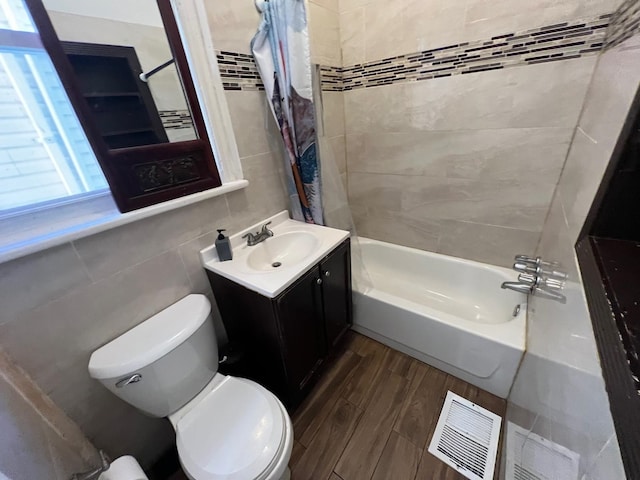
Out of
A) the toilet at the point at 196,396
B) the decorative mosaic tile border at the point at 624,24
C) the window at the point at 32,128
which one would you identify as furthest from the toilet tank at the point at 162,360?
the decorative mosaic tile border at the point at 624,24

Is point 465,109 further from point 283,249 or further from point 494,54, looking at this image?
point 283,249

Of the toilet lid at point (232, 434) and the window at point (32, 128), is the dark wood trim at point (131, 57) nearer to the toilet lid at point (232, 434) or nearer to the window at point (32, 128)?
the window at point (32, 128)

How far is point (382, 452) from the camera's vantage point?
117 cm

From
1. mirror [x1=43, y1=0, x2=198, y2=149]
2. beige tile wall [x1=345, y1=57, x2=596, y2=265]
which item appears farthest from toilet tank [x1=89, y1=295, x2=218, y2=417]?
beige tile wall [x1=345, y1=57, x2=596, y2=265]

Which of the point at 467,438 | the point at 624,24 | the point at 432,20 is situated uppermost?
the point at 432,20

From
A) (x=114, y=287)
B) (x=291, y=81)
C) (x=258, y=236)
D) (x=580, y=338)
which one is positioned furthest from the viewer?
(x=258, y=236)

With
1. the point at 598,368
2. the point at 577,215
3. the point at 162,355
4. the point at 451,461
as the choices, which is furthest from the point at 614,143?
the point at 162,355

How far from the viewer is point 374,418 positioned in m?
1.30

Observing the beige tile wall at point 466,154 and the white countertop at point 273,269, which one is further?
the beige tile wall at point 466,154

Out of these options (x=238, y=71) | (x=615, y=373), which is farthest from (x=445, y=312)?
(x=238, y=71)

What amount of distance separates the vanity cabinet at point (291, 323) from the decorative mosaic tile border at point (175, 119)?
677mm

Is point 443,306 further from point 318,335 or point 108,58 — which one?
point 108,58

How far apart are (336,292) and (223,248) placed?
0.65m

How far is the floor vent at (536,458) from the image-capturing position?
545 millimetres
